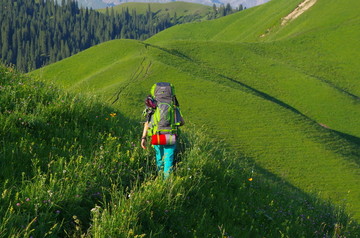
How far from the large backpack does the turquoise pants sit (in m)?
0.35

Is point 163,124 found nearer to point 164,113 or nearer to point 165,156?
point 164,113

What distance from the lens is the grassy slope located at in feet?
93.2

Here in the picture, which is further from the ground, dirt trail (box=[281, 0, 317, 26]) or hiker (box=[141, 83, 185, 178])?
dirt trail (box=[281, 0, 317, 26])

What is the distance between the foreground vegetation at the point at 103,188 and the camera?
4.88m

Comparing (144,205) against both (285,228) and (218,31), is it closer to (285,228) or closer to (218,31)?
(285,228)

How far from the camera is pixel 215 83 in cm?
4150

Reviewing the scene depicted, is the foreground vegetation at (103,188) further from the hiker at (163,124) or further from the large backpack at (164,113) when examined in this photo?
the large backpack at (164,113)

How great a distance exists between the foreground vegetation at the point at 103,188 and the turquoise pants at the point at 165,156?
22cm

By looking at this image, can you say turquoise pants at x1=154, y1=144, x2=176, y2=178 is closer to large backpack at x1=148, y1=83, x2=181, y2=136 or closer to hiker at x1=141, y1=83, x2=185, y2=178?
hiker at x1=141, y1=83, x2=185, y2=178

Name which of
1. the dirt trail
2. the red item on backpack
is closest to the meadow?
the red item on backpack

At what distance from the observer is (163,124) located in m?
7.46

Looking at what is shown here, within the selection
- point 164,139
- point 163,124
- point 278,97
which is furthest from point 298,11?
point 164,139

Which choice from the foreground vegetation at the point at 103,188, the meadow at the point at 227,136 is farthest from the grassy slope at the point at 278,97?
the foreground vegetation at the point at 103,188

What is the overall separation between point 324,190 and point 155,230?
77.4ft
